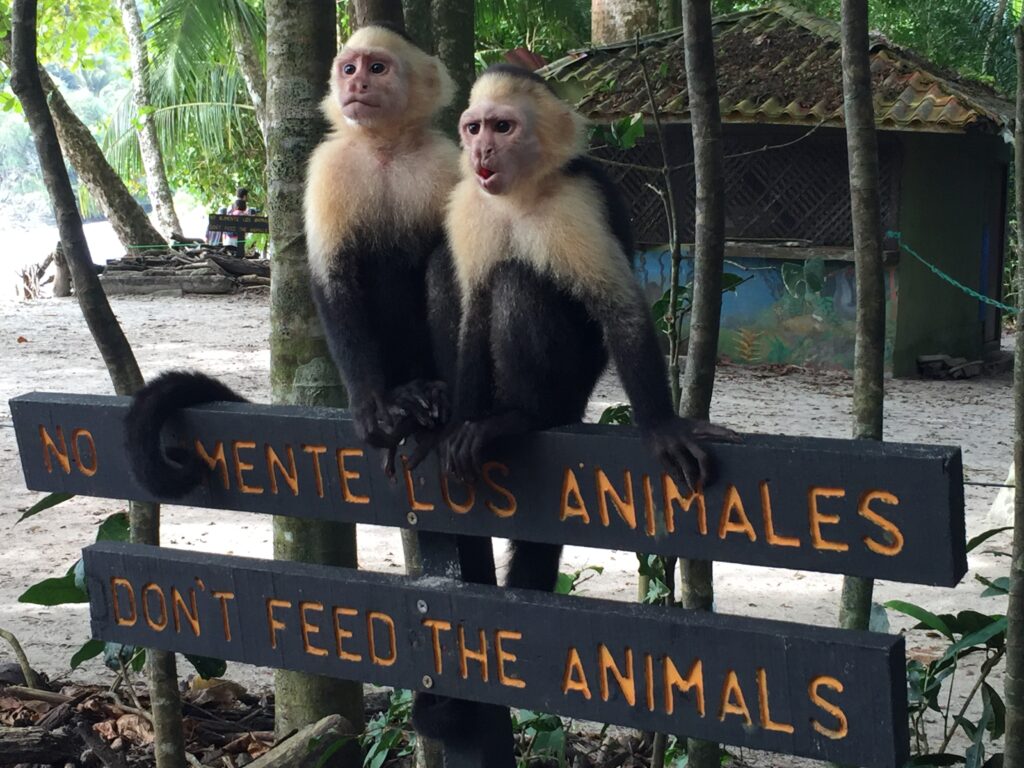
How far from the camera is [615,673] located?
149 centimetres

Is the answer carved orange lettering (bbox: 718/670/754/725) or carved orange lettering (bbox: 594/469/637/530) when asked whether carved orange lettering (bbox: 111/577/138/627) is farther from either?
carved orange lettering (bbox: 718/670/754/725)

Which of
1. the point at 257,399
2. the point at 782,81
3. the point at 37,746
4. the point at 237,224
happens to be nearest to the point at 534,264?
the point at 37,746

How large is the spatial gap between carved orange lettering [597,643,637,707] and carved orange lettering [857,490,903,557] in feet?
1.06

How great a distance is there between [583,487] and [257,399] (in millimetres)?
6029

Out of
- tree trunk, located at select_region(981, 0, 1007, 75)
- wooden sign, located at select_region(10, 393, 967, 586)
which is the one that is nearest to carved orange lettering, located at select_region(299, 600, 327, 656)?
wooden sign, located at select_region(10, 393, 967, 586)

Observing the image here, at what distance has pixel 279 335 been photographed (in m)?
2.54

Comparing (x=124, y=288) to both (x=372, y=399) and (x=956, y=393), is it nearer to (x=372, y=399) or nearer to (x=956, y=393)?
(x=956, y=393)

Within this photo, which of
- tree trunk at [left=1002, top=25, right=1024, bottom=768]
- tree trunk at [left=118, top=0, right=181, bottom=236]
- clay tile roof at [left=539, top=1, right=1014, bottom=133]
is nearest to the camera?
tree trunk at [left=1002, top=25, right=1024, bottom=768]

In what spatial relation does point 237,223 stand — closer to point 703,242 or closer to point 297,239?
point 297,239

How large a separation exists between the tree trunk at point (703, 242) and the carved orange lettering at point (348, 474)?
0.65 metres

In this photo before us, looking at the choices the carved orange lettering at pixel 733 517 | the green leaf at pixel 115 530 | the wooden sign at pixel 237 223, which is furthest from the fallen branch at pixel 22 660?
the wooden sign at pixel 237 223

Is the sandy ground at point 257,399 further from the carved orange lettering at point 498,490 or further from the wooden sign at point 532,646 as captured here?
the carved orange lettering at point 498,490

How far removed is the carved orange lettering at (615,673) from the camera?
1.48 meters

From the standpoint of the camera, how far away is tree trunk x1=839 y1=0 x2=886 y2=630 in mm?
2049
